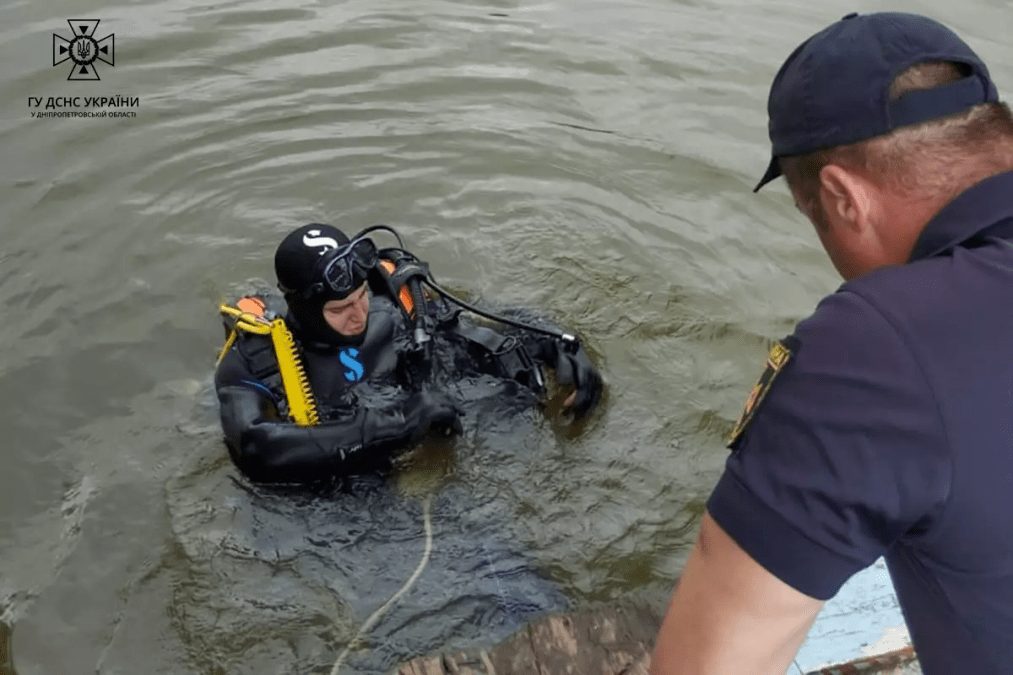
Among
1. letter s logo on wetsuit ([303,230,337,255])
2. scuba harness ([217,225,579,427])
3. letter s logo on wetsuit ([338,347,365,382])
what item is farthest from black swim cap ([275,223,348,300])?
letter s logo on wetsuit ([338,347,365,382])

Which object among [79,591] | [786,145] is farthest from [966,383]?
[79,591]

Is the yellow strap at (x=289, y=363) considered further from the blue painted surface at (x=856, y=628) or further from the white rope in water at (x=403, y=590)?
the blue painted surface at (x=856, y=628)

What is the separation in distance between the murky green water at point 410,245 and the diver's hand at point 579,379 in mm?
166

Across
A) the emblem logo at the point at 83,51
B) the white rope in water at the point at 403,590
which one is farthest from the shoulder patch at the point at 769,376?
the emblem logo at the point at 83,51

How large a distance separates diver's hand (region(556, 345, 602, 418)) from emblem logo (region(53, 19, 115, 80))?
481cm

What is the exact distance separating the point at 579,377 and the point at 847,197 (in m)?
2.59

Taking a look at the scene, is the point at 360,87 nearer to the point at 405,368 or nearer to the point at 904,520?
the point at 405,368

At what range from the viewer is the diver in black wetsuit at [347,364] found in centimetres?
355

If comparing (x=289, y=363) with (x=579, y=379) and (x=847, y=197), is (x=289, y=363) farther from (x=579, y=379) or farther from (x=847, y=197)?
(x=847, y=197)

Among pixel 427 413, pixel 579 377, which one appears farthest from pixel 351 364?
pixel 579 377

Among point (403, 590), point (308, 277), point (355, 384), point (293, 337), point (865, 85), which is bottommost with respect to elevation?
point (403, 590)

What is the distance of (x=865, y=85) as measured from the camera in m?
1.47

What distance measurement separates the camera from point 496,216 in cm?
565

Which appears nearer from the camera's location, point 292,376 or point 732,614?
point 732,614
